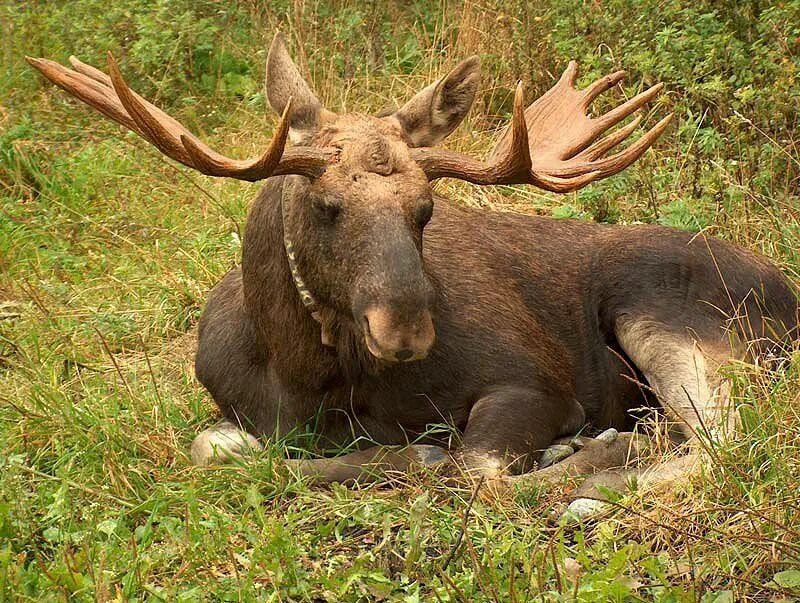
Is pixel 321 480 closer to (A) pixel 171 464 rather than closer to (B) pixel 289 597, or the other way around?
(A) pixel 171 464

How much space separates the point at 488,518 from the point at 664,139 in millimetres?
3898

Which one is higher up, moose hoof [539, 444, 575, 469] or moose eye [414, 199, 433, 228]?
moose eye [414, 199, 433, 228]

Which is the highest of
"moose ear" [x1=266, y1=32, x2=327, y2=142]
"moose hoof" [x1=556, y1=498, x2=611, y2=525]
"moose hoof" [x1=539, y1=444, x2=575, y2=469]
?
"moose ear" [x1=266, y1=32, x2=327, y2=142]

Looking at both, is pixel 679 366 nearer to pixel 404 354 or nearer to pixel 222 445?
pixel 404 354

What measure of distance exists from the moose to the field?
299 millimetres

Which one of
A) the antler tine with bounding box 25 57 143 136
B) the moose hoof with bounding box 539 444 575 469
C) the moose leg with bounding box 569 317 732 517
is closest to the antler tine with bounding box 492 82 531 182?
the moose leg with bounding box 569 317 732 517

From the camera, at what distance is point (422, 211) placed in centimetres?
463

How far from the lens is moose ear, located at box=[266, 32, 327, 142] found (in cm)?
489

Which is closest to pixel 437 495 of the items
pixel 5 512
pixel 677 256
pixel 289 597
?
pixel 289 597

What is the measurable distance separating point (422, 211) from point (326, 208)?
34 cm

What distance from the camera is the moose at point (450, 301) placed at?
4590mm

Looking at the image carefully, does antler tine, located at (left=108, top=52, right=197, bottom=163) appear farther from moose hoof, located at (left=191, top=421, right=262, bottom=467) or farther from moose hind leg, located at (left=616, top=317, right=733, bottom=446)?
moose hind leg, located at (left=616, top=317, right=733, bottom=446)

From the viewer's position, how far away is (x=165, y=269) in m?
7.16

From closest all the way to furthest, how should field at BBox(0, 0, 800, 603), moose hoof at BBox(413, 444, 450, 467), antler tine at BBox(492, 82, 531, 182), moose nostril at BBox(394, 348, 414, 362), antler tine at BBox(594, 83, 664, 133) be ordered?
1. field at BBox(0, 0, 800, 603)
2. moose nostril at BBox(394, 348, 414, 362)
3. antler tine at BBox(492, 82, 531, 182)
4. moose hoof at BBox(413, 444, 450, 467)
5. antler tine at BBox(594, 83, 664, 133)
